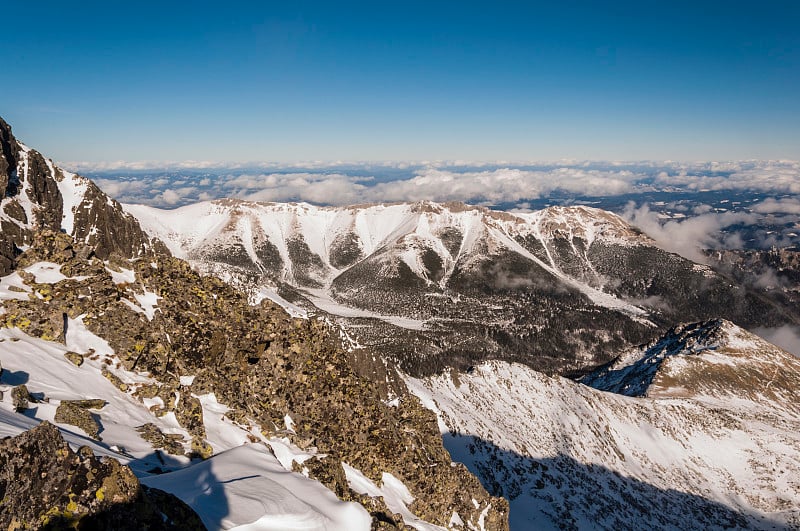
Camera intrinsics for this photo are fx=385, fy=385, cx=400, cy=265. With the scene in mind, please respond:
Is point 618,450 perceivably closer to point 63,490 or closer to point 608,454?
point 608,454

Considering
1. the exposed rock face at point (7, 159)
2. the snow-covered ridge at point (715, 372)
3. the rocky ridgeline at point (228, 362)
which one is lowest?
the snow-covered ridge at point (715, 372)

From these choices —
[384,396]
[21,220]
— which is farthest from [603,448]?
[21,220]

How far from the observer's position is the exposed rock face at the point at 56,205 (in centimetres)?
8451

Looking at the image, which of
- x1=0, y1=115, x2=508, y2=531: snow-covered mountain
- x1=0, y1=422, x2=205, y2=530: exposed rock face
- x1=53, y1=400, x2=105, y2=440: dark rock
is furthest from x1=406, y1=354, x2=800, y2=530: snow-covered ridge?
x1=0, y1=422, x2=205, y2=530: exposed rock face

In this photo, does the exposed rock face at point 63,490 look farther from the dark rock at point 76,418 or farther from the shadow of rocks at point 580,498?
the shadow of rocks at point 580,498

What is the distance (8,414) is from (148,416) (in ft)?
20.6

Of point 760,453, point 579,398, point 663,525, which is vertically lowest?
point 760,453

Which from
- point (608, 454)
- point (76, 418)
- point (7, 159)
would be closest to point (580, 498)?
point (608, 454)

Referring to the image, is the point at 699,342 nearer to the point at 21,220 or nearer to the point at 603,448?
the point at 603,448

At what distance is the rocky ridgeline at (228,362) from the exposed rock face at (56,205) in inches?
2521

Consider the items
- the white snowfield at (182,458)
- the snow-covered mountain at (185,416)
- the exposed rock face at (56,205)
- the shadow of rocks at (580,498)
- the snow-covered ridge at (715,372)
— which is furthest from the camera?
the snow-covered ridge at (715,372)

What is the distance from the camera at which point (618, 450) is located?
9450cm

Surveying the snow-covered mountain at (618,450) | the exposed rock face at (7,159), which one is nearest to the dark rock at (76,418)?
the snow-covered mountain at (618,450)

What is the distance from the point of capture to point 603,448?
92125mm
